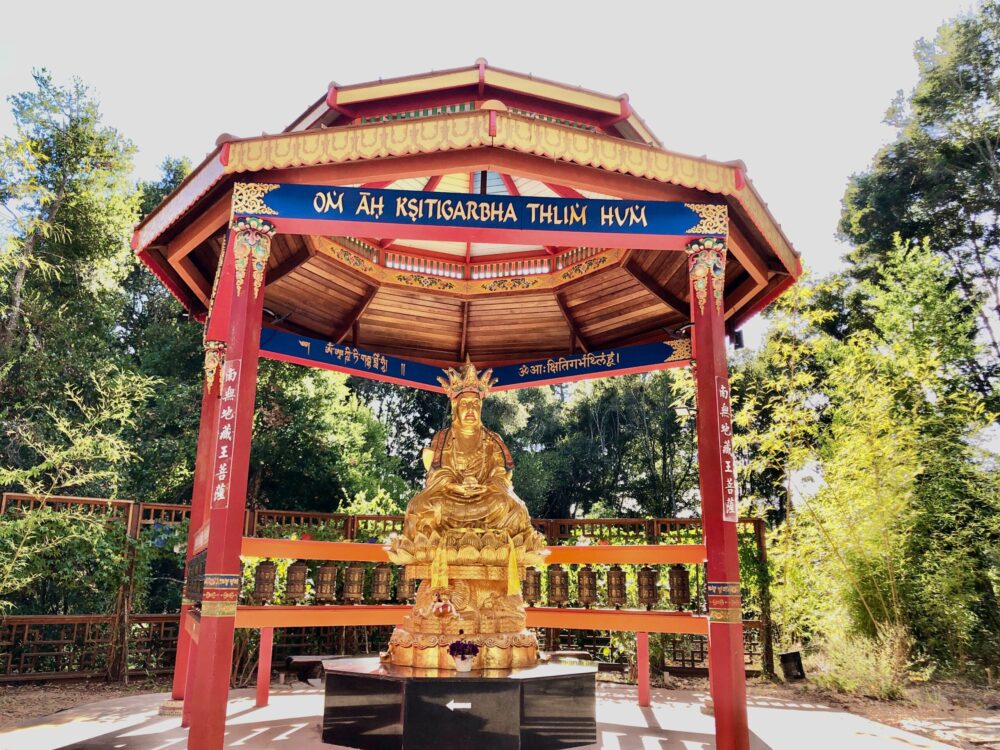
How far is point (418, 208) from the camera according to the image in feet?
20.8

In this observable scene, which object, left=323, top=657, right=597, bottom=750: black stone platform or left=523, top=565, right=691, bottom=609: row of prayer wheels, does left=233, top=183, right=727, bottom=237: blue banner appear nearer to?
left=323, top=657, right=597, bottom=750: black stone platform

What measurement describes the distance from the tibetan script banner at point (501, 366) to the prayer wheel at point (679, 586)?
297cm

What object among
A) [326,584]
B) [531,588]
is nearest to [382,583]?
[326,584]

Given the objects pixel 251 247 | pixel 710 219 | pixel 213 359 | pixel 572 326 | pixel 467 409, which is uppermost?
Answer: pixel 572 326

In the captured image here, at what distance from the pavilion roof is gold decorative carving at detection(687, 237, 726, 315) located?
44cm

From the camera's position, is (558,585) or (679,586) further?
(558,585)

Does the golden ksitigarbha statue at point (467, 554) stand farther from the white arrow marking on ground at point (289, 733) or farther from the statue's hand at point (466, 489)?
the white arrow marking on ground at point (289, 733)

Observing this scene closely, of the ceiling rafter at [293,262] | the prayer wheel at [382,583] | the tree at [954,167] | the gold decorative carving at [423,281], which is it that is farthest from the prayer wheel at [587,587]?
the tree at [954,167]

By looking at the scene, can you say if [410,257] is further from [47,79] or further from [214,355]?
[47,79]

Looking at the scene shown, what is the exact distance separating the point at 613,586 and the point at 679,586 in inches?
33.9

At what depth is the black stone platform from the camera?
5.28 m

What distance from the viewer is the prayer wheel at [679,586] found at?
8.16 m

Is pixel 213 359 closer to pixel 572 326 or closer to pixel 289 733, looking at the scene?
pixel 289 733

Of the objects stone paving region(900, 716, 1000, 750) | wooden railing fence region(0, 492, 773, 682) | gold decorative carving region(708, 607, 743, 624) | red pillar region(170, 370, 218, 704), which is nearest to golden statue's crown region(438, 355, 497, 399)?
red pillar region(170, 370, 218, 704)
